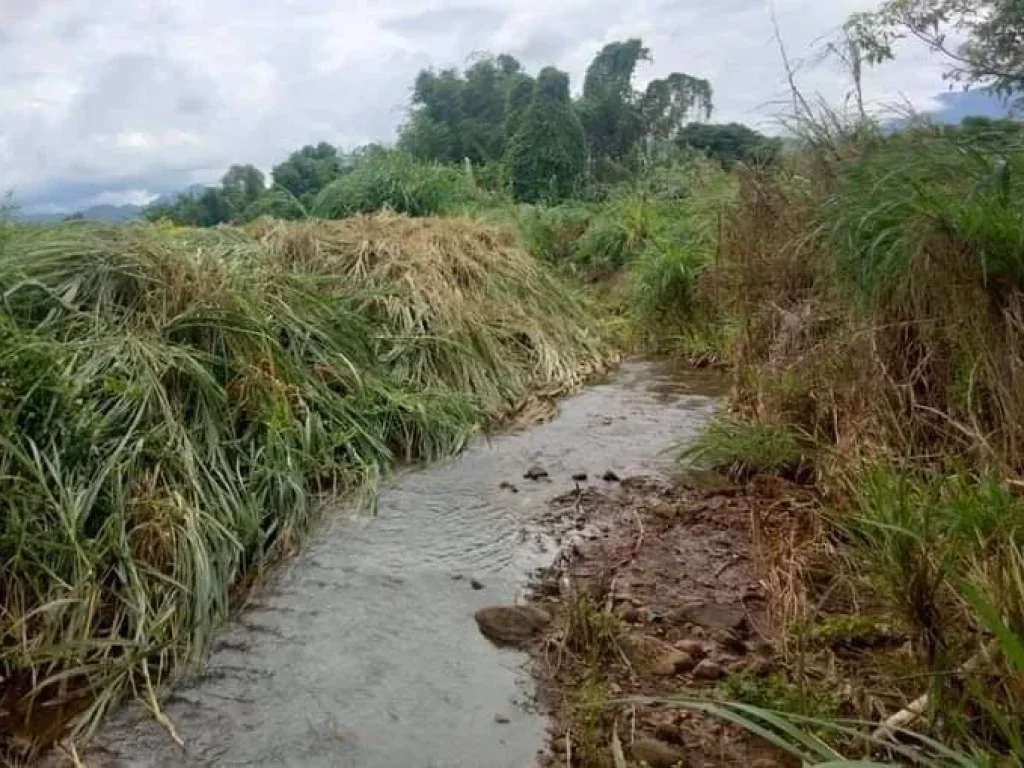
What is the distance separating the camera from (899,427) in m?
2.70

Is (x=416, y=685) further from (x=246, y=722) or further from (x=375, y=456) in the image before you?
(x=375, y=456)

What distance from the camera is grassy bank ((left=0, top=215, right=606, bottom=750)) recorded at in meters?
2.14

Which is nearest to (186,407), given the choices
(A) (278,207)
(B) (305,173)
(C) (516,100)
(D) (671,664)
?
(D) (671,664)

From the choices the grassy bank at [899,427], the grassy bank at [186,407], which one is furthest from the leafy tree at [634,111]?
the grassy bank at [899,427]

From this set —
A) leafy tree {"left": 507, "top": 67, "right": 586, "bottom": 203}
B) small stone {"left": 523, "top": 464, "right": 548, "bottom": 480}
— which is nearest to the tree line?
leafy tree {"left": 507, "top": 67, "right": 586, "bottom": 203}

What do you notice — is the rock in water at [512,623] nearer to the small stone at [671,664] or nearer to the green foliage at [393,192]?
the small stone at [671,664]

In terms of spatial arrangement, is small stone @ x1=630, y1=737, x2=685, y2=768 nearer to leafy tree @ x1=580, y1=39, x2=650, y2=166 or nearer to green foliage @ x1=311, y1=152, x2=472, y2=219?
green foliage @ x1=311, y1=152, x2=472, y2=219

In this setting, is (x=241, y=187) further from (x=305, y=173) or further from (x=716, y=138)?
(x=716, y=138)

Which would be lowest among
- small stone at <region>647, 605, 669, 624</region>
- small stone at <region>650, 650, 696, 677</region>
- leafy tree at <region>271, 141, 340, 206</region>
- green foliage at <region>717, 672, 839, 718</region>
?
small stone at <region>650, 650, 696, 677</region>

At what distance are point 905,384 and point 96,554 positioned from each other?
2.39 meters

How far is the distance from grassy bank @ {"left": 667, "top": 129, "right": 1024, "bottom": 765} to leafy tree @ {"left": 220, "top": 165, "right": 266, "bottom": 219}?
6153mm

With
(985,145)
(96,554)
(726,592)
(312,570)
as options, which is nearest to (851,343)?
(985,145)

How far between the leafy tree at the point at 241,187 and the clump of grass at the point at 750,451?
6343mm

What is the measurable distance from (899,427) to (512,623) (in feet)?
4.44
